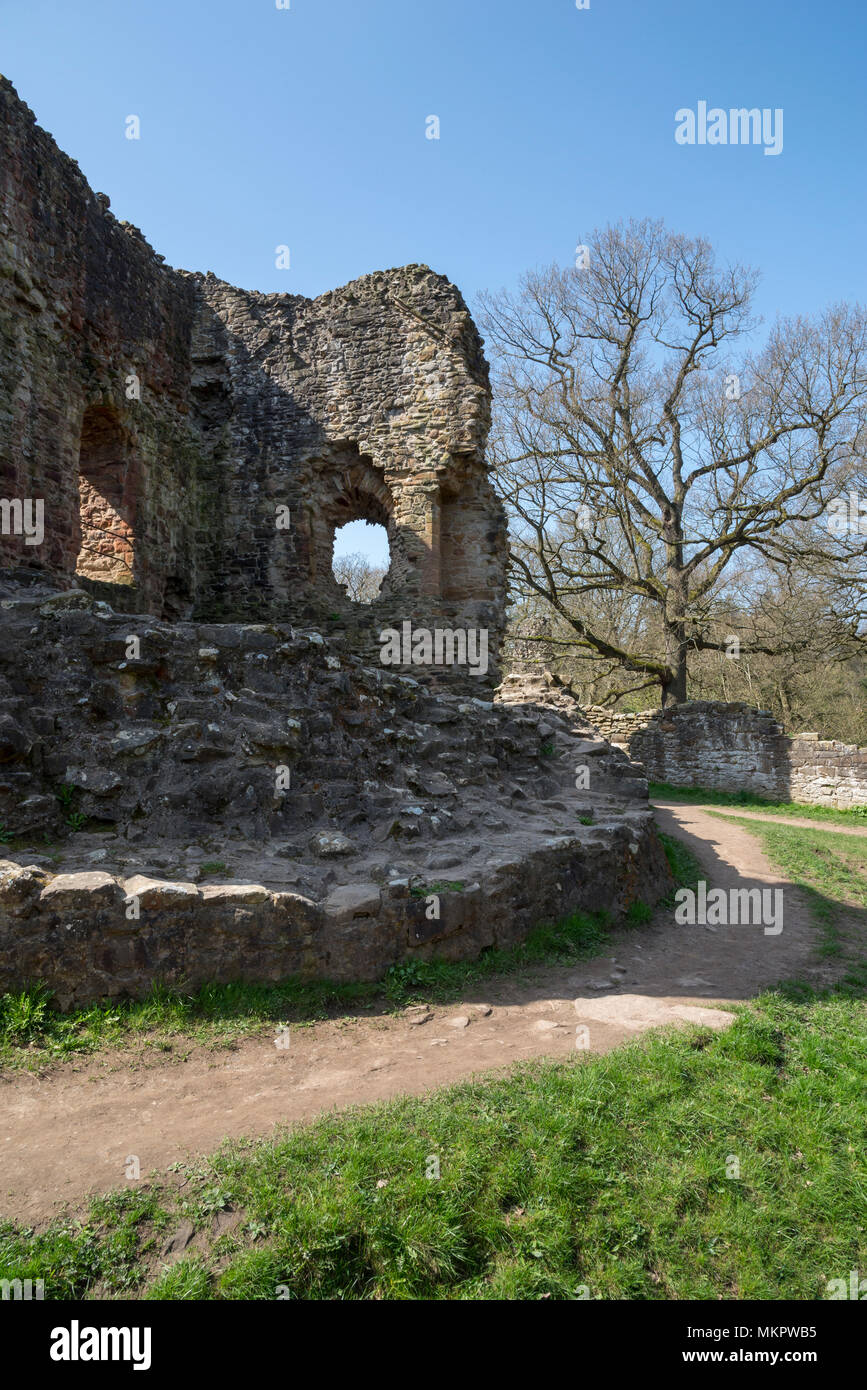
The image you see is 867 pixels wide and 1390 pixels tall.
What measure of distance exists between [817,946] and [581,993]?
273 cm

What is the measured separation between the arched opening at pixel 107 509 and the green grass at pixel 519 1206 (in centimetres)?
1061

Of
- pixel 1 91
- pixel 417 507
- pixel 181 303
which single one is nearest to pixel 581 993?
pixel 417 507

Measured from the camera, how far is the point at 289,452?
14.1 m

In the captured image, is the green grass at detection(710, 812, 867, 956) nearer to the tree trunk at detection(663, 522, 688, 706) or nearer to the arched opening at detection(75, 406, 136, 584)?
the tree trunk at detection(663, 522, 688, 706)

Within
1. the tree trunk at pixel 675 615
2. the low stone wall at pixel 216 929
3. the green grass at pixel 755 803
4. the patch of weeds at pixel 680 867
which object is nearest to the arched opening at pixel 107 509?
the low stone wall at pixel 216 929

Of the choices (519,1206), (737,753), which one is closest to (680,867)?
(519,1206)

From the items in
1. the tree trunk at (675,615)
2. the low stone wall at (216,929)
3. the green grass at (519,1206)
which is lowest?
the green grass at (519,1206)

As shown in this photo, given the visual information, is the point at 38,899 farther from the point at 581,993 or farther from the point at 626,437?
the point at 626,437

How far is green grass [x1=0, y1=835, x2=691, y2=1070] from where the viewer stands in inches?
159

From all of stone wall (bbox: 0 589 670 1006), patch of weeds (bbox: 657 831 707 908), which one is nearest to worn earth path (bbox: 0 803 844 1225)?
stone wall (bbox: 0 589 670 1006)

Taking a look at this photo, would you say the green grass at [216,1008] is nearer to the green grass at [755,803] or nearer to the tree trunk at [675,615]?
the green grass at [755,803]

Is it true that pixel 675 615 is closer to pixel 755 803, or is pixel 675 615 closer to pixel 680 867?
pixel 755 803

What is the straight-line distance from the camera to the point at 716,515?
71.9ft

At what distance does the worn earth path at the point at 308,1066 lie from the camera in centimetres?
320
